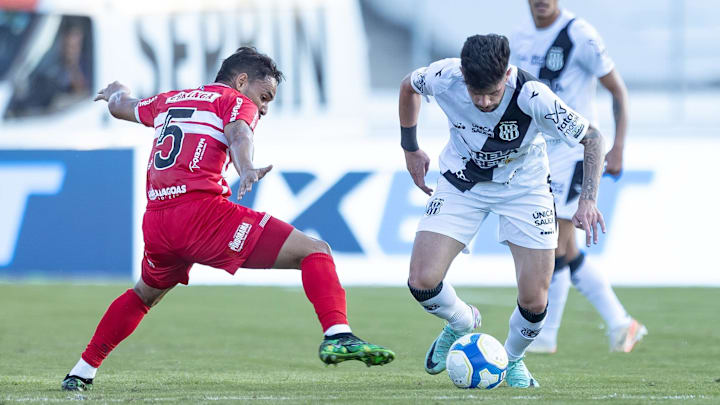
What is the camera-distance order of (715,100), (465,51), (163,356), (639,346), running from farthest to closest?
1. (715,100)
2. (639,346)
3. (163,356)
4. (465,51)

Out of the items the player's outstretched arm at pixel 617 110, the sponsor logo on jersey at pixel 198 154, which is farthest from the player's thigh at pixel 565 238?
the sponsor logo on jersey at pixel 198 154

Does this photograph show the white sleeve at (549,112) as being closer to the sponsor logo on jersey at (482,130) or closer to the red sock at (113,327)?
the sponsor logo on jersey at (482,130)

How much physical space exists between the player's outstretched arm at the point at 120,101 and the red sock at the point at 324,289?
3.75ft

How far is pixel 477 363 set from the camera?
5027 mm

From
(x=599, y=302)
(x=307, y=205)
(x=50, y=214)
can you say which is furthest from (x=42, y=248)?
(x=599, y=302)

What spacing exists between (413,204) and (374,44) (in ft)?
17.8

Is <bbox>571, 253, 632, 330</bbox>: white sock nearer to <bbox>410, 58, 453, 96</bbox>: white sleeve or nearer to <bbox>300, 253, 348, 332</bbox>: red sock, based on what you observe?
<bbox>410, 58, 453, 96</bbox>: white sleeve

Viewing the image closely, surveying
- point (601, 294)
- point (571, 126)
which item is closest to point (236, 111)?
point (571, 126)

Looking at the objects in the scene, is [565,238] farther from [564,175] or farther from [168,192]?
[168,192]

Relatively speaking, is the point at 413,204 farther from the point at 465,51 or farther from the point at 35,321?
the point at 465,51

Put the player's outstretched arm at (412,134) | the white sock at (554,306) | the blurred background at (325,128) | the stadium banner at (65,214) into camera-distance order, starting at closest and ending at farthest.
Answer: the player's outstretched arm at (412,134), the white sock at (554,306), the blurred background at (325,128), the stadium banner at (65,214)

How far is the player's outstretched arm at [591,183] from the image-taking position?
16.4 ft

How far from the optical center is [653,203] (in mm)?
12336

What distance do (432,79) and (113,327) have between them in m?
1.88
